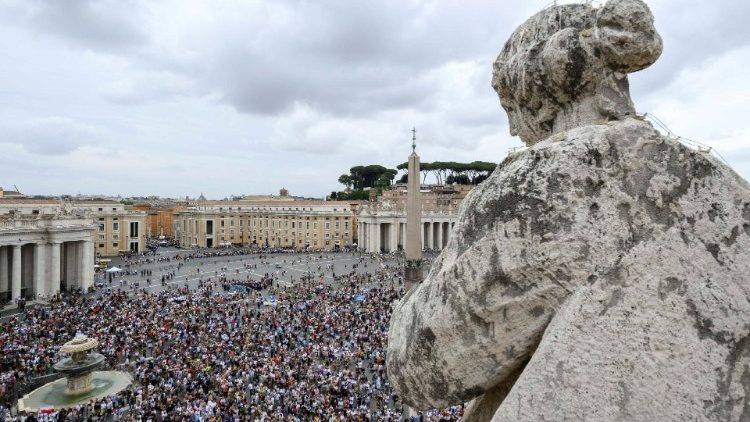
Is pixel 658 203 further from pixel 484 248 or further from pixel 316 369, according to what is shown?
pixel 316 369

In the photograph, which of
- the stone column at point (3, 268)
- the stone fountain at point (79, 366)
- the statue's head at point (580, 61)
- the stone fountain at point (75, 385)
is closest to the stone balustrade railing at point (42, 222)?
the stone column at point (3, 268)

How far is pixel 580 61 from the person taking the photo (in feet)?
6.43

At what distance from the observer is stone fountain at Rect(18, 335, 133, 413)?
14.9m

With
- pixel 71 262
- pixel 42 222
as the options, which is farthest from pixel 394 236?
pixel 42 222

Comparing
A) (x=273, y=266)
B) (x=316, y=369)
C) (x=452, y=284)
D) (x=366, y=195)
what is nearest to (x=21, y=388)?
(x=316, y=369)

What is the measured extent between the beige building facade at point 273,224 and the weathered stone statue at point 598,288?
7036cm

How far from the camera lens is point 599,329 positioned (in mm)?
1549

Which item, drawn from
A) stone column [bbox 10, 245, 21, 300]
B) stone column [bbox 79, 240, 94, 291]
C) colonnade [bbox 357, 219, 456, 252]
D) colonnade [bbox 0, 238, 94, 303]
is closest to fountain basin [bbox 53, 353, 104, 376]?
stone column [bbox 10, 245, 21, 300]

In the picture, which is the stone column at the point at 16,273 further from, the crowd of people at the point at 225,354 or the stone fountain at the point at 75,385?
the stone fountain at the point at 75,385

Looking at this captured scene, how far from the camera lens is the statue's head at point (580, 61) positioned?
192 cm

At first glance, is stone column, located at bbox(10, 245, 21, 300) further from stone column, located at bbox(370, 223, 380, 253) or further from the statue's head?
stone column, located at bbox(370, 223, 380, 253)

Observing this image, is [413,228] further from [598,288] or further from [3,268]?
[3,268]

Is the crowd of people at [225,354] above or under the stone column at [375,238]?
under

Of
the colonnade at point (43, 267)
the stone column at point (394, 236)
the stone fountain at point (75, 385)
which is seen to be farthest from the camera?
the stone column at point (394, 236)
